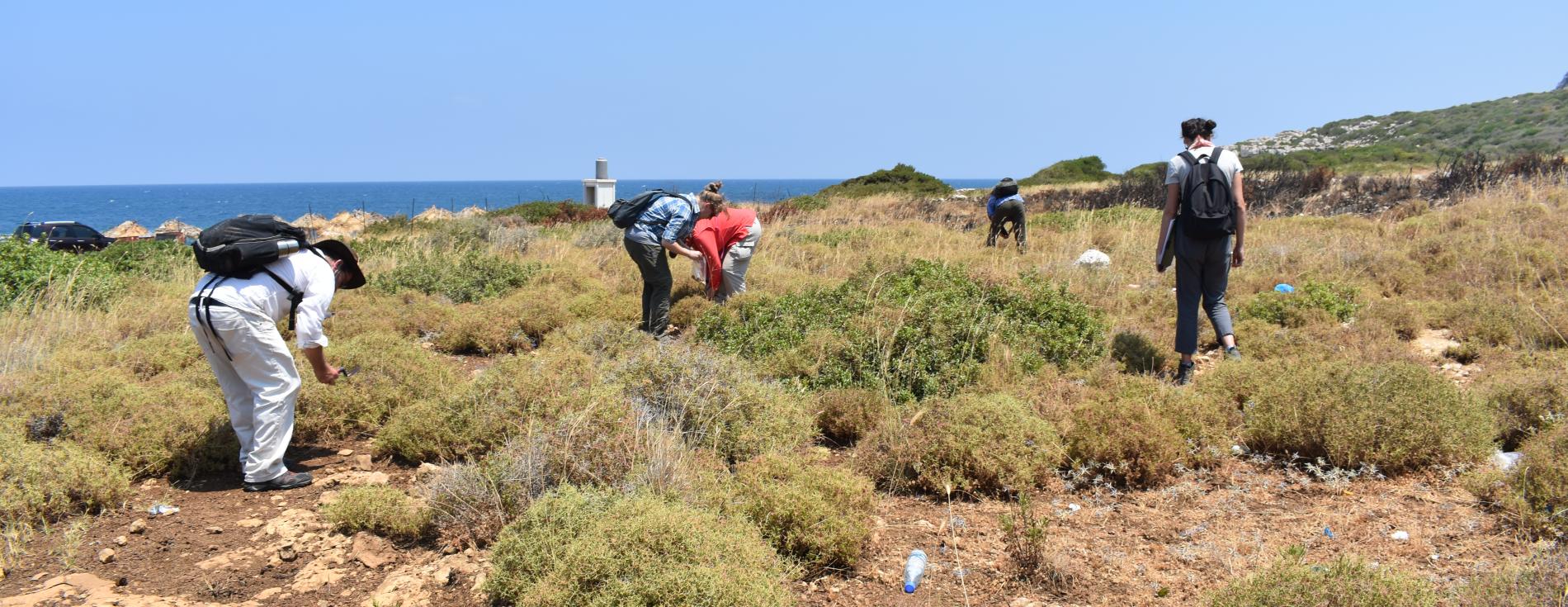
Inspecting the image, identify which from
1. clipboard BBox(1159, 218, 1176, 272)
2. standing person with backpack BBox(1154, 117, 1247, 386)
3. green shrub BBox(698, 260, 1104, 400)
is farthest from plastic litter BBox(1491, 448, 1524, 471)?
green shrub BBox(698, 260, 1104, 400)

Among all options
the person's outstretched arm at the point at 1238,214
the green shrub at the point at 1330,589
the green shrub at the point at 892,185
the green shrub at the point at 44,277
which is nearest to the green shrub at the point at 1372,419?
the person's outstretched arm at the point at 1238,214

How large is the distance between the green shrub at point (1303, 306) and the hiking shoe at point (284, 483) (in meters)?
6.71

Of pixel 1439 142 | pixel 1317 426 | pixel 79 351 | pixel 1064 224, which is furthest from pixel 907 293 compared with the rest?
pixel 1439 142

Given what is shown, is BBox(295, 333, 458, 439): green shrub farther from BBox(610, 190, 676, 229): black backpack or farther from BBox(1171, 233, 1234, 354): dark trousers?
BBox(1171, 233, 1234, 354): dark trousers

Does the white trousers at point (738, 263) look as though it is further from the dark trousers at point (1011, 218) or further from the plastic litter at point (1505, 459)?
the plastic litter at point (1505, 459)

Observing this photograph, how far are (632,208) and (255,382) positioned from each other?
372 centimetres

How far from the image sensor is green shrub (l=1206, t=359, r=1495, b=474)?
423cm

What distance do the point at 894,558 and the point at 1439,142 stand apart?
184ft

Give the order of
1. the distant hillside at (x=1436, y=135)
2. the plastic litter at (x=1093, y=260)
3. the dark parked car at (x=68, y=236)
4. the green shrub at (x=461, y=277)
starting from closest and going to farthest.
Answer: the plastic litter at (x=1093, y=260) → the green shrub at (x=461, y=277) → the dark parked car at (x=68, y=236) → the distant hillside at (x=1436, y=135)

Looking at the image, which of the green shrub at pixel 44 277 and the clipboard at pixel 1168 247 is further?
the green shrub at pixel 44 277

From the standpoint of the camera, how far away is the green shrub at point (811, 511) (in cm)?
358

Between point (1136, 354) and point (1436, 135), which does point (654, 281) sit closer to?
point (1136, 354)

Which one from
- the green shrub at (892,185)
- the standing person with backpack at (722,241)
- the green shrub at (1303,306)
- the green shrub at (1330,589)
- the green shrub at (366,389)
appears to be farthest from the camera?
the green shrub at (892,185)

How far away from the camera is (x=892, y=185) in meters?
33.1
